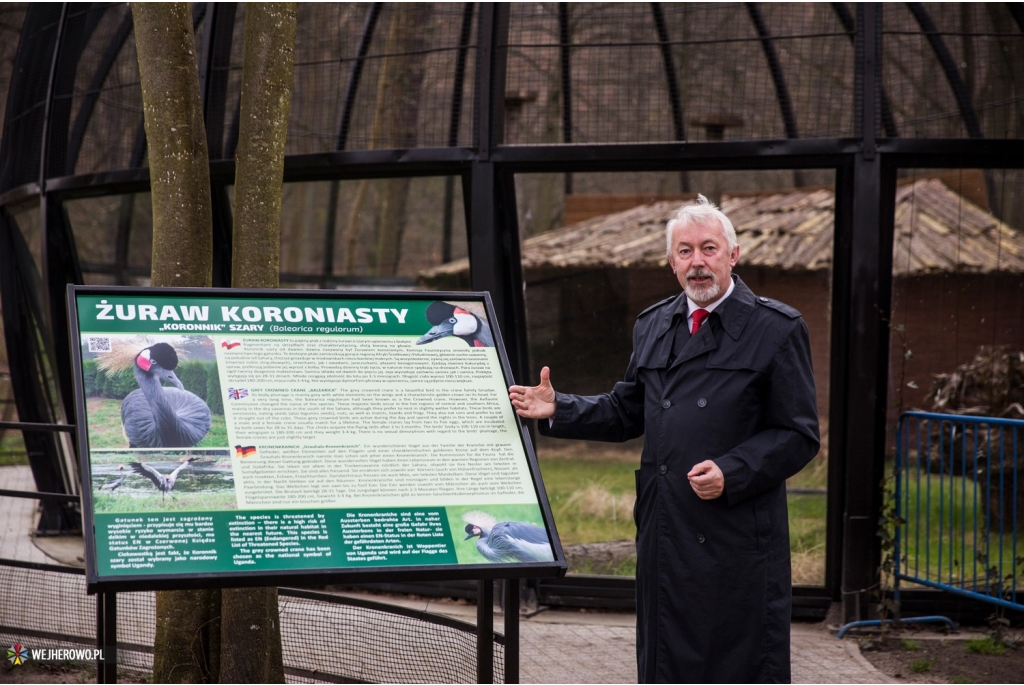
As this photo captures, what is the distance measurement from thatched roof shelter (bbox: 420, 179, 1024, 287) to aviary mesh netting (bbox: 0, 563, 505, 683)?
255cm

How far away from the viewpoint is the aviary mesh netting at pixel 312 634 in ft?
14.5

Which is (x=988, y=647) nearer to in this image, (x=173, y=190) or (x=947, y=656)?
(x=947, y=656)

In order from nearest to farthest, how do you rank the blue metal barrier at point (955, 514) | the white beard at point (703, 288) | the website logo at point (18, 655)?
1. the white beard at point (703, 288)
2. the website logo at point (18, 655)
3. the blue metal barrier at point (955, 514)

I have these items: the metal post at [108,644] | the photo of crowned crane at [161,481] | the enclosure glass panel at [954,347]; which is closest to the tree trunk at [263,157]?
the metal post at [108,644]

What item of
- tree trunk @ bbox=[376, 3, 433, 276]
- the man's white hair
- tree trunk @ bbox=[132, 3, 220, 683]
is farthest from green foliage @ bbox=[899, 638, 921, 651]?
tree trunk @ bbox=[376, 3, 433, 276]

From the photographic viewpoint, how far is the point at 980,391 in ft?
20.6

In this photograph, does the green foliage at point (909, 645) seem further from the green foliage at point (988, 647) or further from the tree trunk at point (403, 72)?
the tree trunk at point (403, 72)

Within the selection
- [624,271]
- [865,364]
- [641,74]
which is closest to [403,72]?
[641,74]

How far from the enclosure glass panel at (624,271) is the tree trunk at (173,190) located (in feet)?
8.03

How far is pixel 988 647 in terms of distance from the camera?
17.9 ft

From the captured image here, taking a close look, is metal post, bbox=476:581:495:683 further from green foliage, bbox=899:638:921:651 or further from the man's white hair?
green foliage, bbox=899:638:921:651

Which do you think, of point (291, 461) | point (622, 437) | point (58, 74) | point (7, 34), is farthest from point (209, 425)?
point (7, 34)

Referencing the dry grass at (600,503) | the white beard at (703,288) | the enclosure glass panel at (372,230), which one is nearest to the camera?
the white beard at (703,288)

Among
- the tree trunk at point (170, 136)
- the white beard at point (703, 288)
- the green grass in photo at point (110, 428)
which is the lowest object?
the green grass in photo at point (110, 428)
